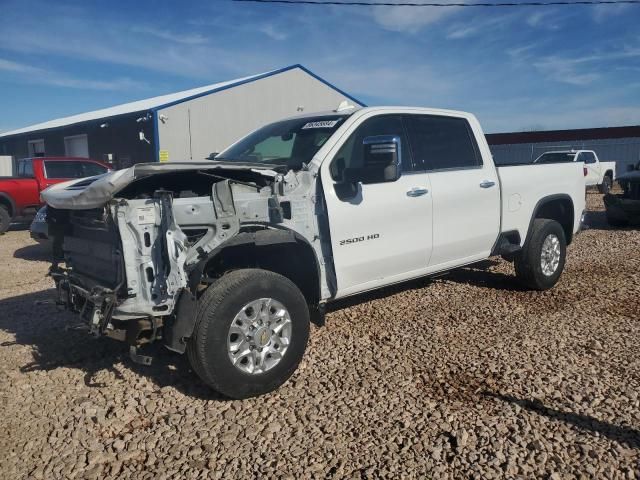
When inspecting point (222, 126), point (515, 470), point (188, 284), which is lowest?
point (515, 470)

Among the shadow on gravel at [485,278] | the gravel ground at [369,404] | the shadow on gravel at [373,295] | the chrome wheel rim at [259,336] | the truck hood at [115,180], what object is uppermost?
the truck hood at [115,180]

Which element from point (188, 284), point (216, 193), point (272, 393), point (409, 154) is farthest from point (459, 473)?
point (409, 154)

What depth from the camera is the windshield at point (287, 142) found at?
15.3 feet

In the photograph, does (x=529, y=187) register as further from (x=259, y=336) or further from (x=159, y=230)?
(x=159, y=230)

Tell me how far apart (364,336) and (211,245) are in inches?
76.1

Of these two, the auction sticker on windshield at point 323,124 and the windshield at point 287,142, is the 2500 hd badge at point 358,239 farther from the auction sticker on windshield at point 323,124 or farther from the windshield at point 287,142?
the auction sticker on windshield at point 323,124

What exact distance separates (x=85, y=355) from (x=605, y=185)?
2269cm

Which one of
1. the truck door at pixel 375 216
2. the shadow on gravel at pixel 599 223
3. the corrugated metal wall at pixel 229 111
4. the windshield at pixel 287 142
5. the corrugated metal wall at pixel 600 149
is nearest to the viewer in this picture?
the truck door at pixel 375 216

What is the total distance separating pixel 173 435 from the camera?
11.2ft

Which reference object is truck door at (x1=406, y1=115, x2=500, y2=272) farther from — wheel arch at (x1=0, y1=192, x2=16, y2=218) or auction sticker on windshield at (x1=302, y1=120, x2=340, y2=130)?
wheel arch at (x1=0, y1=192, x2=16, y2=218)

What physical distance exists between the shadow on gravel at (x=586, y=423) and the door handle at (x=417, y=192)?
1.85m

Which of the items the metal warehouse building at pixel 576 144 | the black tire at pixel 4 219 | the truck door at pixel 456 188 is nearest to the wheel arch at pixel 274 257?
the truck door at pixel 456 188

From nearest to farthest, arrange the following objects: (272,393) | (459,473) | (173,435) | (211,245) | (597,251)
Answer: (459,473)
(173,435)
(211,245)
(272,393)
(597,251)

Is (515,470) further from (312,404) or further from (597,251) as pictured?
(597,251)
